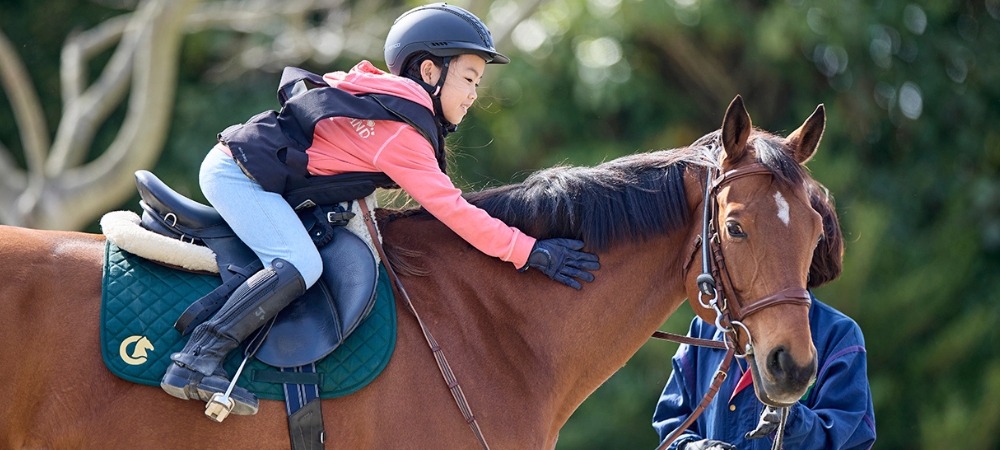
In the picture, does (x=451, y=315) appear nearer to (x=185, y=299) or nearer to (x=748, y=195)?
(x=185, y=299)

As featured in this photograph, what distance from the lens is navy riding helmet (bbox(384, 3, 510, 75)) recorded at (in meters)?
3.46

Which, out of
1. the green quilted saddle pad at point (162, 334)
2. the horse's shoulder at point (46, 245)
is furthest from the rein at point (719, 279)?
the horse's shoulder at point (46, 245)

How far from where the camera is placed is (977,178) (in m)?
11.4

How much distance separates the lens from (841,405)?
3.76 m

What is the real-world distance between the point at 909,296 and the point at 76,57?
10.9 metres

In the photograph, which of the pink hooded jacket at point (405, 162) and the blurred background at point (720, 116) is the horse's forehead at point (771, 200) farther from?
the blurred background at point (720, 116)

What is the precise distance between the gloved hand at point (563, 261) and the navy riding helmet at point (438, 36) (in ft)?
2.52

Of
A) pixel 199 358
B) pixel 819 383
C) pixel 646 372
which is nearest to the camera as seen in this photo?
pixel 199 358

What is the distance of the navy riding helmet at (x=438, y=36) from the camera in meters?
3.46

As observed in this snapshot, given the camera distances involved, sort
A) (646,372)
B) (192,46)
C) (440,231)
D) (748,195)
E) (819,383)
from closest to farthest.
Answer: (748,195) → (440,231) → (819,383) → (646,372) → (192,46)

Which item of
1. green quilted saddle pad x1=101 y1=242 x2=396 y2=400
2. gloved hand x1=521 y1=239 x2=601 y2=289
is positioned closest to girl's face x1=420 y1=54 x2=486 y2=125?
gloved hand x1=521 y1=239 x2=601 y2=289

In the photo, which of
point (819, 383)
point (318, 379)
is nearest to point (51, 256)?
point (318, 379)

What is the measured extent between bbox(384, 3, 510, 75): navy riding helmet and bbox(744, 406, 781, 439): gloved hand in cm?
170

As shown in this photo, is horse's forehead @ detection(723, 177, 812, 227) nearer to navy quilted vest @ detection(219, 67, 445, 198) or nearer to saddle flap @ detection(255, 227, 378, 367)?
navy quilted vest @ detection(219, 67, 445, 198)
